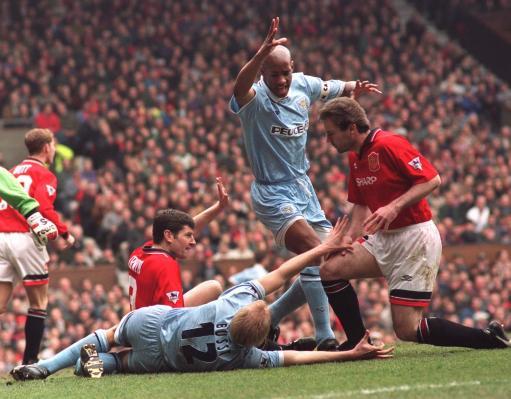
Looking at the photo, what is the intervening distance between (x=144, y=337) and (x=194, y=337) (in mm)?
463

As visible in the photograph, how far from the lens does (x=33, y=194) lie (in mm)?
10062

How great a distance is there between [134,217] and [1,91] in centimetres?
519

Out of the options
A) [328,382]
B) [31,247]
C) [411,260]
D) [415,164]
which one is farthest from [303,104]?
[328,382]

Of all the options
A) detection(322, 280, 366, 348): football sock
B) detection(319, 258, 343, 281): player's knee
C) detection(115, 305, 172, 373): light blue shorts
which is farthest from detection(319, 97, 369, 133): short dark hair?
detection(115, 305, 172, 373): light blue shorts

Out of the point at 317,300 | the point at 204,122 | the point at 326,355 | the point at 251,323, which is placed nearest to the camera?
the point at 251,323

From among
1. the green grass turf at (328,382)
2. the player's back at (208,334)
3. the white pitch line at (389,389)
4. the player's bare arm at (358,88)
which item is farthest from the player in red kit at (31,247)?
the white pitch line at (389,389)

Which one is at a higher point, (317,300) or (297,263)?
(297,263)

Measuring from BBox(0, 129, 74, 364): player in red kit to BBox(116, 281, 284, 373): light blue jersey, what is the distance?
5.50 ft

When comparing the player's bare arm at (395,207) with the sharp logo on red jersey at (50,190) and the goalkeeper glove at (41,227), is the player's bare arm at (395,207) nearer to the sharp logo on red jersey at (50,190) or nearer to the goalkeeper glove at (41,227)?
the goalkeeper glove at (41,227)

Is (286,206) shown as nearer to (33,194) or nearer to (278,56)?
(278,56)

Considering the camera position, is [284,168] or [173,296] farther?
[284,168]

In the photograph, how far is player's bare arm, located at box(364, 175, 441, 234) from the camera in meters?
8.24

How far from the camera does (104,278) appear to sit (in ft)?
60.0

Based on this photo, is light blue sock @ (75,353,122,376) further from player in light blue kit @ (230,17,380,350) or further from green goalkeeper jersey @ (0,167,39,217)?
player in light blue kit @ (230,17,380,350)
